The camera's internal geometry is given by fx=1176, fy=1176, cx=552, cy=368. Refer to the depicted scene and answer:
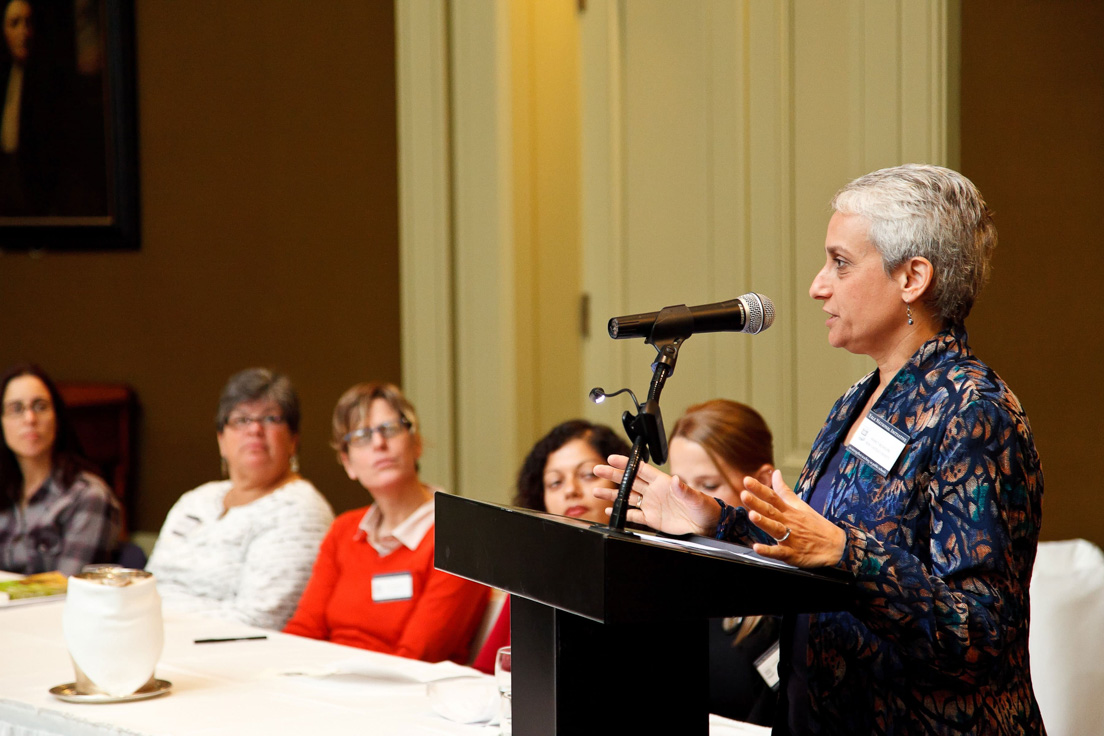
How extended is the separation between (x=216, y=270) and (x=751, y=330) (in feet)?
13.3

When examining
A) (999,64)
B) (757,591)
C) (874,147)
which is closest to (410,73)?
(874,147)

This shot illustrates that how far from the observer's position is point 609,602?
117 cm

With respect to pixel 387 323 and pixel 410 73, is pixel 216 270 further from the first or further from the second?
pixel 410 73

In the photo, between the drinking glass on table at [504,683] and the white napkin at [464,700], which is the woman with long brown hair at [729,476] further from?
the drinking glass on table at [504,683]

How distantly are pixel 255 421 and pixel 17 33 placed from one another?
2.92 metres

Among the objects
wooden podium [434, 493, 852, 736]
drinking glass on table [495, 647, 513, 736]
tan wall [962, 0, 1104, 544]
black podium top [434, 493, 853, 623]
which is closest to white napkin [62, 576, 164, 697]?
drinking glass on table [495, 647, 513, 736]

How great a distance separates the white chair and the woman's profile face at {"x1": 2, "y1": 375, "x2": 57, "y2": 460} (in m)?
3.13

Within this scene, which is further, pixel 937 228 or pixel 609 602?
pixel 937 228

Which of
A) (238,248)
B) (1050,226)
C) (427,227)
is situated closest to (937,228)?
(1050,226)

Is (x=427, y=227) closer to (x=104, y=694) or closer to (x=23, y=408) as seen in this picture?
(x=23, y=408)

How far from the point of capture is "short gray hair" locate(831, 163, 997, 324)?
1.56m

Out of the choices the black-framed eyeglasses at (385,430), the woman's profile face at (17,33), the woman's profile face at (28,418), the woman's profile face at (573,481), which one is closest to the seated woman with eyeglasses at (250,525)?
the black-framed eyeglasses at (385,430)

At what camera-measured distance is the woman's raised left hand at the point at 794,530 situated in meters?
1.26

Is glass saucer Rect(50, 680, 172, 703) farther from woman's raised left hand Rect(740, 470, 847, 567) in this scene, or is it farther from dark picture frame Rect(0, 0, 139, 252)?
dark picture frame Rect(0, 0, 139, 252)
